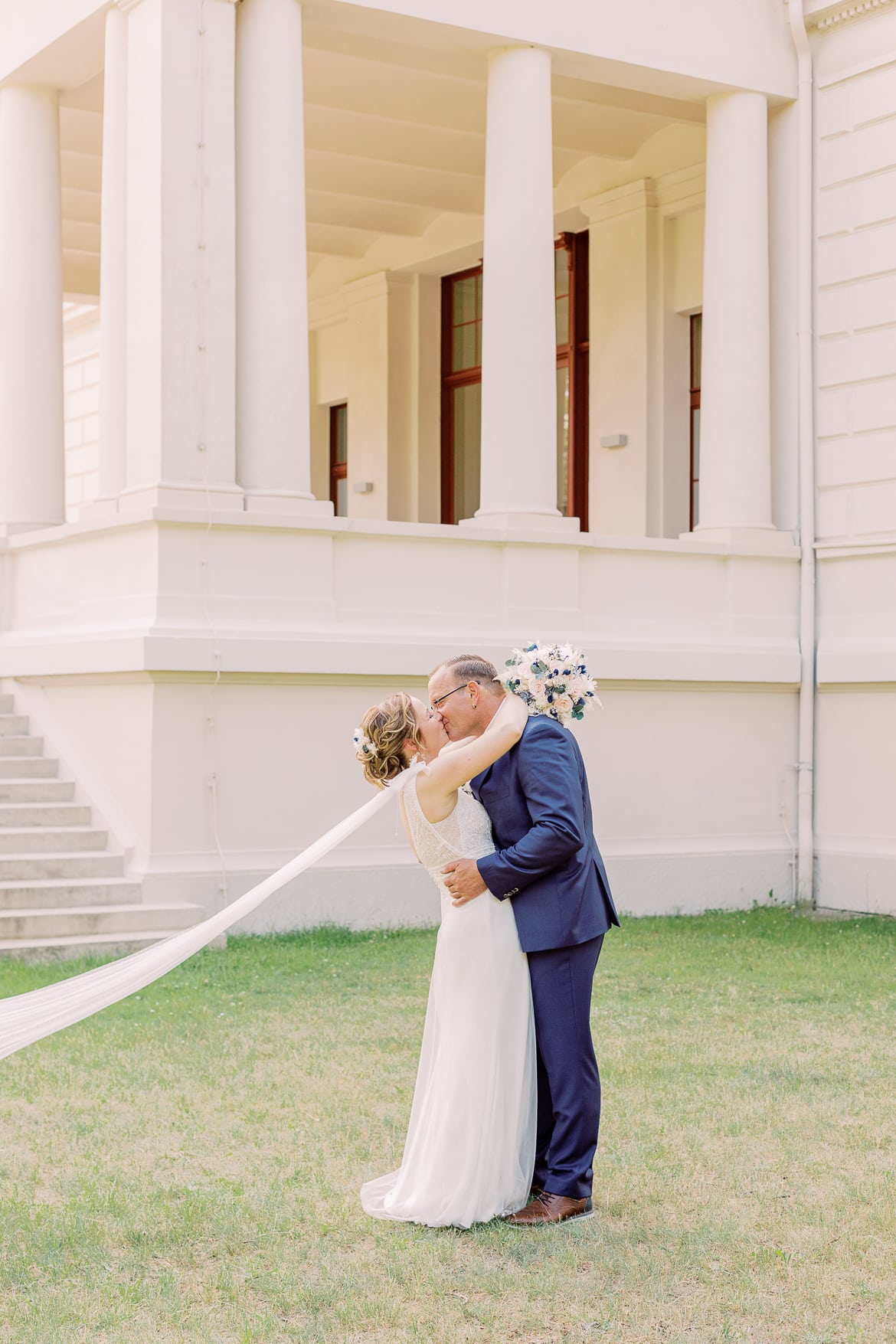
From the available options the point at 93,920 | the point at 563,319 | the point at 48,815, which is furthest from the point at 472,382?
the point at 93,920

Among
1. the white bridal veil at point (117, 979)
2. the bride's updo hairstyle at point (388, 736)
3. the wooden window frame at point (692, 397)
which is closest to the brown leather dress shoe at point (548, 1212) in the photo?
the white bridal veil at point (117, 979)

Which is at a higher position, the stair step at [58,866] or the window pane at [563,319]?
the window pane at [563,319]

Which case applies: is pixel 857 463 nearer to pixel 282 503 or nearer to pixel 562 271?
pixel 282 503

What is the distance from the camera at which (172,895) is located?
1081 centimetres

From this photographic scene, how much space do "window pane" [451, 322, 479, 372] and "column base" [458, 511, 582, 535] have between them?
6780 mm

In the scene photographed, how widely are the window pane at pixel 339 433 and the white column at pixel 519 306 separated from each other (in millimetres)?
8592

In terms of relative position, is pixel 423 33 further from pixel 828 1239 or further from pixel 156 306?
pixel 828 1239

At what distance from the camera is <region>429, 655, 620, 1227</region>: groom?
16.8 ft

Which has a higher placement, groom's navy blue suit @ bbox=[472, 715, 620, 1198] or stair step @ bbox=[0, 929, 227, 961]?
groom's navy blue suit @ bbox=[472, 715, 620, 1198]

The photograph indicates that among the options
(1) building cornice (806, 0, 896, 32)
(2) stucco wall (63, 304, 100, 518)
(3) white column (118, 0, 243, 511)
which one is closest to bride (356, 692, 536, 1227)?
(3) white column (118, 0, 243, 511)

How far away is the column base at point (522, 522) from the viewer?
12.3 metres

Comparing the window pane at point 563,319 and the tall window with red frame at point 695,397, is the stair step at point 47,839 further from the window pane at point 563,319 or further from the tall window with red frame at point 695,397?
the window pane at point 563,319

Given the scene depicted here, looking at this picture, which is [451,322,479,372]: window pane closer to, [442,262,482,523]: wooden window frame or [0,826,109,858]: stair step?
[442,262,482,523]: wooden window frame

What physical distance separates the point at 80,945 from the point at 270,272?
4.73 m
